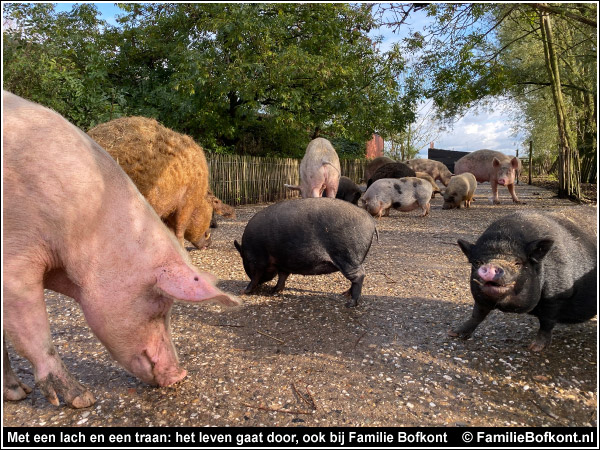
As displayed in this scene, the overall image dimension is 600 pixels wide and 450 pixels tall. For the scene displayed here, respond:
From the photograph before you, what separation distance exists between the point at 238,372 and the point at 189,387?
38 centimetres

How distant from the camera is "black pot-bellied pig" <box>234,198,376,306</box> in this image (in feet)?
14.7

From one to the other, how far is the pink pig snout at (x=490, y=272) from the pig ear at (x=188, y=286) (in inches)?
68.8

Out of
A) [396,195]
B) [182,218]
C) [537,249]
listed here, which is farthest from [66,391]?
[396,195]

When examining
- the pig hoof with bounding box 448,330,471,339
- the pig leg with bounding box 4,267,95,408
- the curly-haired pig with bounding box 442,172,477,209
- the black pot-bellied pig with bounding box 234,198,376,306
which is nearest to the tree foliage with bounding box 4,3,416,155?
the curly-haired pig with bounding box 442,172,477,209

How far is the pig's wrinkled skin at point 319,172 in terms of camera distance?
366 inches

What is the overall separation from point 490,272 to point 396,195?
8268 mm

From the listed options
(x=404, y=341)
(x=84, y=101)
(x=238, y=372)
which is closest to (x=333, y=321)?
(x=404, y=341)

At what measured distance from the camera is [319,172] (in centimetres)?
928

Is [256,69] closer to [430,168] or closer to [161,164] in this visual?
[161,164]

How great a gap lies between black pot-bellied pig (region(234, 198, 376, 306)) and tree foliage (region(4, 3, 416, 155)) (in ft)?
25.0

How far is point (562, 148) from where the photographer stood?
12.9 metres

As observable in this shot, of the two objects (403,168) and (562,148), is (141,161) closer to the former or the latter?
(403,168)

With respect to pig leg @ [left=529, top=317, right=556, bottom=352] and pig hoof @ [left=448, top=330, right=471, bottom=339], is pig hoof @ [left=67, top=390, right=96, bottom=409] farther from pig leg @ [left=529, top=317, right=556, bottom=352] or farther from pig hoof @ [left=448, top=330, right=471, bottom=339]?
pig leg @ [left=529, top=317, right=556, bottom=352]
